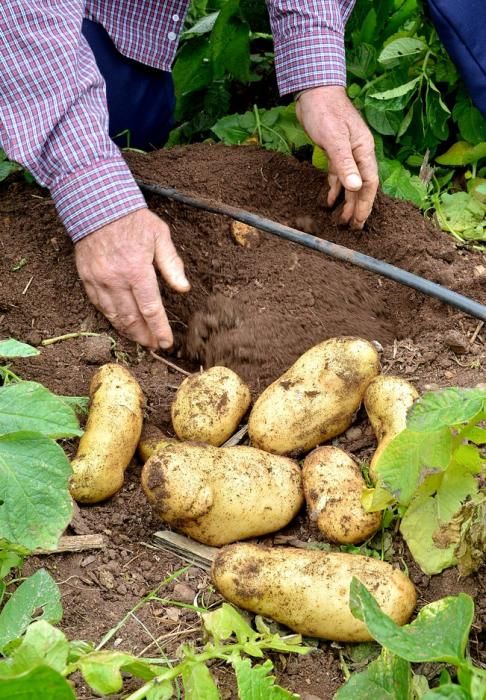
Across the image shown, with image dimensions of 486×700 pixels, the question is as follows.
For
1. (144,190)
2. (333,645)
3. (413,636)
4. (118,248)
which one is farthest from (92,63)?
(413,636)

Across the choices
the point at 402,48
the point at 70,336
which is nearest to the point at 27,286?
the point at 70,336

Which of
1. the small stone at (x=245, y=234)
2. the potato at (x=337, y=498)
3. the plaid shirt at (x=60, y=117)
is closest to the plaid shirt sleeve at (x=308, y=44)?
the small stone at (x=245, y=234)

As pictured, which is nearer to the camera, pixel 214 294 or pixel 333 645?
pixel 333 645

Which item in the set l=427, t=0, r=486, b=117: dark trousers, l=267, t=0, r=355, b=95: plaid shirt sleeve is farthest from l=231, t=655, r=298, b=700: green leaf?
l=427, t=0, r=486, b=117: dark trousers

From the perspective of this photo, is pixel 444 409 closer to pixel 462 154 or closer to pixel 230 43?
pixel 462 154

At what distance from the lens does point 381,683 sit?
3.69 feet

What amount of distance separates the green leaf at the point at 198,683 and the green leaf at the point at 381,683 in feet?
0.52

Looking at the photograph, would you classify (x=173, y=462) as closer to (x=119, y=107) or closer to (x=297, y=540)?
(x=297, y=540)

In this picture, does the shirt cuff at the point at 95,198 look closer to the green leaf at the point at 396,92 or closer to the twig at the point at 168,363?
the twig at the point at 168,363

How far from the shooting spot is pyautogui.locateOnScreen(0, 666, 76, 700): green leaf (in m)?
0.90

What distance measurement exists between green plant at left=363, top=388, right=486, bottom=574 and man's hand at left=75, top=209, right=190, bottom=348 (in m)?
0.74

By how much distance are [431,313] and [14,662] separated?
4.31 ft

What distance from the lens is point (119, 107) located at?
113 inches

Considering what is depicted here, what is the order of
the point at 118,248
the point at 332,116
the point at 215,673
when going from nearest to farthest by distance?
the point at 215,673, the point at 118,248, the point at 332,116
